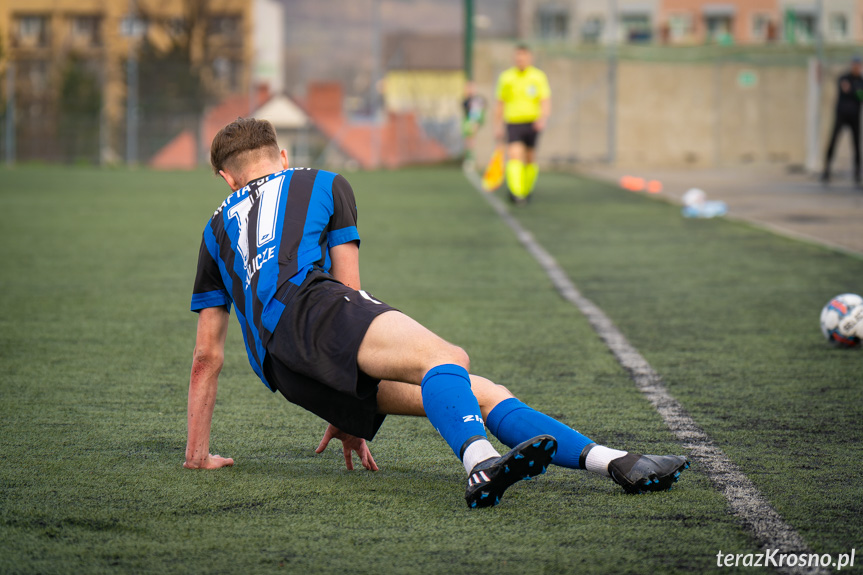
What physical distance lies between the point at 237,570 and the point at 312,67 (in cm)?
3562

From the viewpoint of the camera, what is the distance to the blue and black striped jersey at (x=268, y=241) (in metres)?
3.17

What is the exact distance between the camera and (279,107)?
33.3 metres

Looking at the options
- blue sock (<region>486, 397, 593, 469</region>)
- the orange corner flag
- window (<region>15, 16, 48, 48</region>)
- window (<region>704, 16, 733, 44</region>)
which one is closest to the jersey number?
blue sock (<region>486, 397, 593, 469</region>)

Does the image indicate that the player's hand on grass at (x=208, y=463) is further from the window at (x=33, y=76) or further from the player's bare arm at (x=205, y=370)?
the window at (x=33, y=76)

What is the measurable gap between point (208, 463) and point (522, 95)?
12.3 meters

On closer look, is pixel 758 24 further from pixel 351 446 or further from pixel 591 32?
pixel 351 446

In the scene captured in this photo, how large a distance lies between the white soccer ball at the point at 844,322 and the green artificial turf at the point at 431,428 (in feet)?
0.34

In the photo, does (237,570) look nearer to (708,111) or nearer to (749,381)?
(749,381)

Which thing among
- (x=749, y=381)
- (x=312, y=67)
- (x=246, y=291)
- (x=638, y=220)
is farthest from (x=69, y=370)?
(x=312, y=67)

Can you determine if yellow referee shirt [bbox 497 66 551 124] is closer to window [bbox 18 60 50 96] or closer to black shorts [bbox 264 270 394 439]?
black shorts [bbox 264 270 394 439]

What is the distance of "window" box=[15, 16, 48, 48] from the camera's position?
4280cm

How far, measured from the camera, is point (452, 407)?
299 cm

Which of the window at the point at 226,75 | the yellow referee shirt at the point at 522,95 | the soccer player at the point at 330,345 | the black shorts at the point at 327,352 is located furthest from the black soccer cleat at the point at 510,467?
the window at the point at 226,75

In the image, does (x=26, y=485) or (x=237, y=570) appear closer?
(x=237, y=570)
